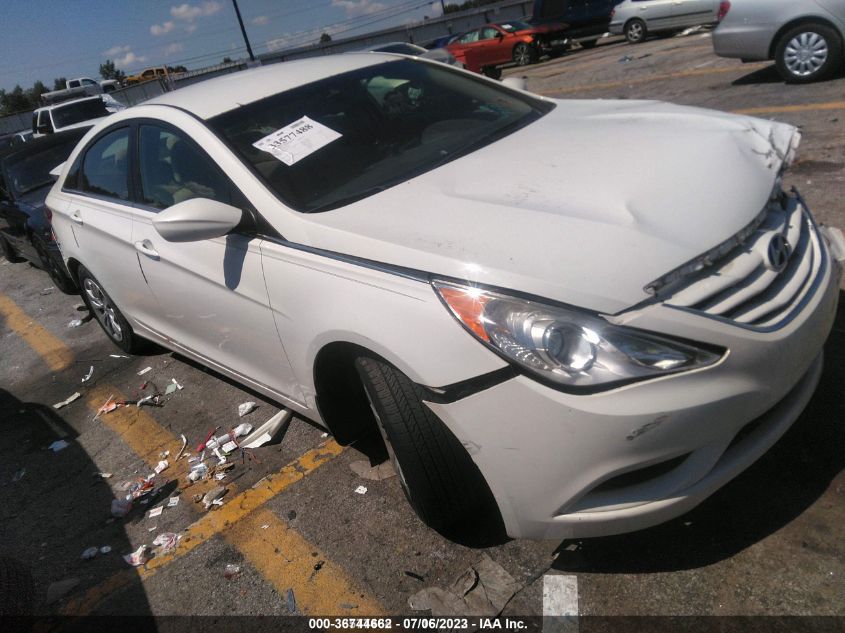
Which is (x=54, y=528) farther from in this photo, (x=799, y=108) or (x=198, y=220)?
(x=799, y=108)

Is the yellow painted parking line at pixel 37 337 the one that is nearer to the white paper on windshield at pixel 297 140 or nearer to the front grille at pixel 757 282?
the white paper on windshield at pixel 297 140

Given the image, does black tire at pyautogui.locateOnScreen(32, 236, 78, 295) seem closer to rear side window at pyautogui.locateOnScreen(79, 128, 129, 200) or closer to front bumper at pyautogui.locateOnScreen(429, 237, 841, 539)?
rear side window at pyautogui.locateOnScreen(79, 128, 129, 200)

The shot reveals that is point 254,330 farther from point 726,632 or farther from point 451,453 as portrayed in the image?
point 726,632

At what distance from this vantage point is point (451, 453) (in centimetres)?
215

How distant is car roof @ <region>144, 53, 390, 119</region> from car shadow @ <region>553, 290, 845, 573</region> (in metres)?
2.35

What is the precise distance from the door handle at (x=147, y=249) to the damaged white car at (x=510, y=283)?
118 millimetres

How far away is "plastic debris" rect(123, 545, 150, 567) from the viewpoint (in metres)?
2.81

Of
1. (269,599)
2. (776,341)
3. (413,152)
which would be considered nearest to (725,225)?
(776,341)

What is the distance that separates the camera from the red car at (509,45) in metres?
19.5

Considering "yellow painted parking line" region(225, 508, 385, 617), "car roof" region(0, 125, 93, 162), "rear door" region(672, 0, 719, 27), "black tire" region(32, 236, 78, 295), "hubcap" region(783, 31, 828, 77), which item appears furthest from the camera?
"rear door" region(672, 0, 719, 27)

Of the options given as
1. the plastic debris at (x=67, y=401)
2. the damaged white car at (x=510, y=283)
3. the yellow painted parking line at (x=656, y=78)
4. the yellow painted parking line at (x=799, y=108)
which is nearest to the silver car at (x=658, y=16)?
the yellow painted parking line at (x=656, y=78)

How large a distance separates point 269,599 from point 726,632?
5.03 feet

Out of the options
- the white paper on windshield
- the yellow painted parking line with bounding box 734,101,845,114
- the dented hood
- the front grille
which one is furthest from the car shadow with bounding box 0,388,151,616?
the yellow painted parking line with bounding box 734,101,845,114

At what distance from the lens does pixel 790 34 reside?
296 inches
